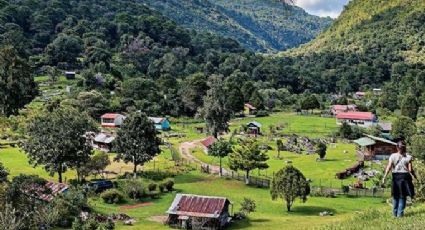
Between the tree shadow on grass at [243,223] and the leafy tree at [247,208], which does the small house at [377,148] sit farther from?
the tree shadow on grass at [243,223]

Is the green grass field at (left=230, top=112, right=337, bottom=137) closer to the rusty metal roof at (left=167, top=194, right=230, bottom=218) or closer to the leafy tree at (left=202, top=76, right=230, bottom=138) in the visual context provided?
the leafy tree at (left=202, top=76, right=230, bottom=138)

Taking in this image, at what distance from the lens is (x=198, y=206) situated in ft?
127

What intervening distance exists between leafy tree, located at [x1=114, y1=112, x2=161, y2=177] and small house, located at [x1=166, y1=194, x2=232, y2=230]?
484 inches

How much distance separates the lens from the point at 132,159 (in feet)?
166

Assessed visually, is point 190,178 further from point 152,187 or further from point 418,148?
point 418,148

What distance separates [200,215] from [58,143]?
1426 cm

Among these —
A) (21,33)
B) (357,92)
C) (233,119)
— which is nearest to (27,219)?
(233,119)

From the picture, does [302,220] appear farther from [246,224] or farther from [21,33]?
[21,33]

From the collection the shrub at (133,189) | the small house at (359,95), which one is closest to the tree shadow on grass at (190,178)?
the shrub at (133,189)

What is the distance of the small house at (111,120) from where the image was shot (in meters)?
77.8

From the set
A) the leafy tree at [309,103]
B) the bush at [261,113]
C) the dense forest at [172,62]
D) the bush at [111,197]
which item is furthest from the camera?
the leafy tree at [309,103]

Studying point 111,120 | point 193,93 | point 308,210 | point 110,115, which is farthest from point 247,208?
point 193,93

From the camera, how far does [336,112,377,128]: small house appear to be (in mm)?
86688

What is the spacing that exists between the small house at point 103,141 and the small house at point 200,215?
24.4 m
